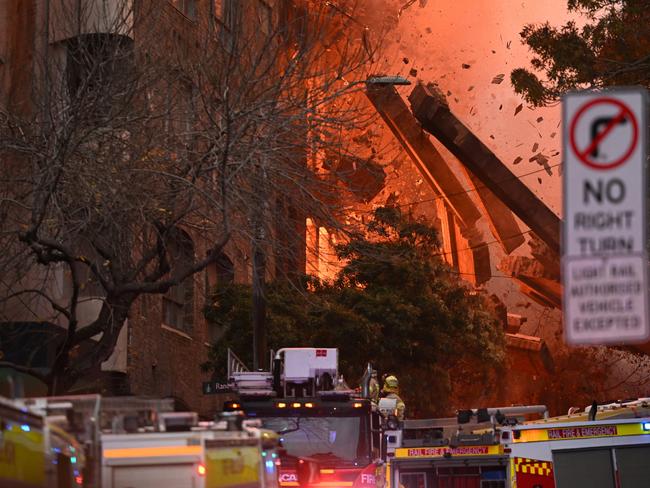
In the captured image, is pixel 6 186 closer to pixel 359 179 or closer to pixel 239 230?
pixel 239 230

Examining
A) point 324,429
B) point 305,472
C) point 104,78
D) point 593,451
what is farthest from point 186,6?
point 593,451

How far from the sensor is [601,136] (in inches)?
156

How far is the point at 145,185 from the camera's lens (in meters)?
14.9

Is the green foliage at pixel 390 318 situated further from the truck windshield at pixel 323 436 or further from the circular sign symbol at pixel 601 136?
the circular sign symbol at pixel 601 136

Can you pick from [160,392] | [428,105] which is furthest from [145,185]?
[428,105]

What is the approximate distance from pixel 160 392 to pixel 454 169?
76.4 feet

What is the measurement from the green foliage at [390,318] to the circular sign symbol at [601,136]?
22486mm

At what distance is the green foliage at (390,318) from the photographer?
28.2 metres

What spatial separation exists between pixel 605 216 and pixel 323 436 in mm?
12084

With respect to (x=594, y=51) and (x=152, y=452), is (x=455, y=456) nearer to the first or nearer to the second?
(x=594, y=51)

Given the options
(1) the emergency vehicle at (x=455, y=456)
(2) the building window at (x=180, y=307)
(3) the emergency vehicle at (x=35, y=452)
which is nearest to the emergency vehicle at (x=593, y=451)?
(1) the emergency vehicle at (x=455, y=456)

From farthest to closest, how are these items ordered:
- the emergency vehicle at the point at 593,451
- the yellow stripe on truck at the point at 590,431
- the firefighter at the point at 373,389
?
the firefighter at the point at 373,389 → the yellow stripe on truck at the point at 590,431 → the emergency vehicle at the point at 593,451

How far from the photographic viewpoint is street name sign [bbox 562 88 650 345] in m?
3.94

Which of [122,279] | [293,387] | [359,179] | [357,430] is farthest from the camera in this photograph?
[359,179]
